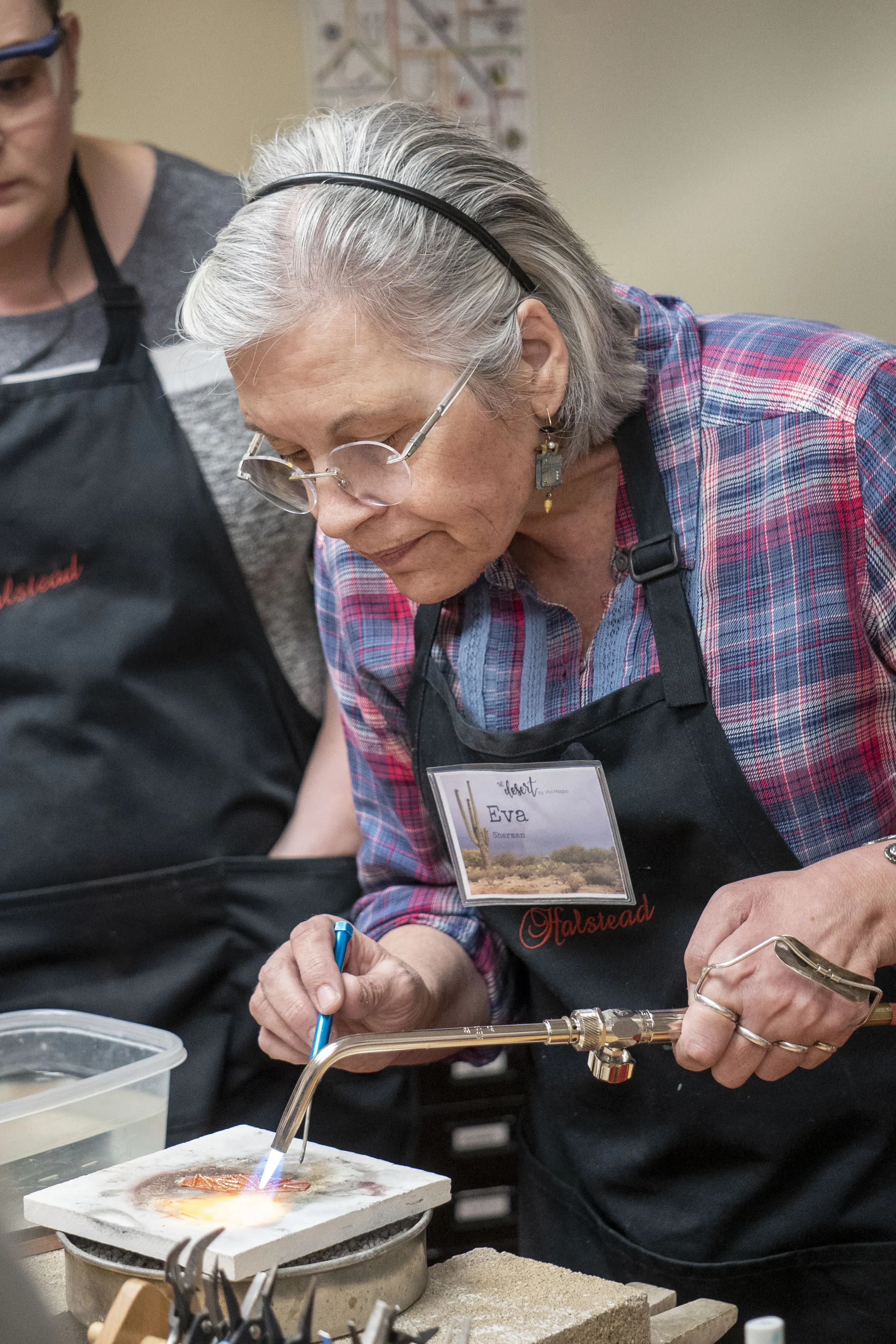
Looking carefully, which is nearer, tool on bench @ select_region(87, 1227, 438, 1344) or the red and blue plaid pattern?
tool on bench @ select_region(87, 1227, 438, 1344)

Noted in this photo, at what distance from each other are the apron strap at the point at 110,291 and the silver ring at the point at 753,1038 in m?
1.19

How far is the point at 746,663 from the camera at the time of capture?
1.36 meters

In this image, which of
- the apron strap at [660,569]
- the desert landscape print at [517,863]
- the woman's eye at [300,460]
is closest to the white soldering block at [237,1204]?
the desert landscape print at [517,863]

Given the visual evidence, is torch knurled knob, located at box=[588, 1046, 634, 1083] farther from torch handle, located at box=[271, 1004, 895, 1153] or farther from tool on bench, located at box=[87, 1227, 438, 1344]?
tool on bench, located at box=[87, 1227, 438, 1344]

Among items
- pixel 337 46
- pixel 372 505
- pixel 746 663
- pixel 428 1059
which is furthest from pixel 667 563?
pixel 337 46

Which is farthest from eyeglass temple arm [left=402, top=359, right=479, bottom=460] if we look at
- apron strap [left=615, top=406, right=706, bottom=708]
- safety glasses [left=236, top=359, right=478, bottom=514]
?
apron strap [left=615, top=406, right=706, bottom=708]

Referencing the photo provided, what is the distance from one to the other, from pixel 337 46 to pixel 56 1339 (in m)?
2.73

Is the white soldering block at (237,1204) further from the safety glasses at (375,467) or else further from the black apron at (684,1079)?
the safety glasses at (375,467)

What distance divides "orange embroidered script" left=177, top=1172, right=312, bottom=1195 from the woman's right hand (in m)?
0.28

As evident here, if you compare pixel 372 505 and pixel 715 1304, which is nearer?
pixel 715 1304

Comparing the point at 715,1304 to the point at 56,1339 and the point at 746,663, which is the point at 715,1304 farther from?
the point at 56,1339

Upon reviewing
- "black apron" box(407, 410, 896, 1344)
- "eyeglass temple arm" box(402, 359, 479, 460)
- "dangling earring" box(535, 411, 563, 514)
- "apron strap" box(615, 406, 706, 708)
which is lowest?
"black apron" box(407, 410, 896, 1344)

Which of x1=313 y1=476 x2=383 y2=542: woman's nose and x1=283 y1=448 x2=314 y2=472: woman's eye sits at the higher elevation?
x1=283 y1=448 x2=314 y2=472: woman's eye

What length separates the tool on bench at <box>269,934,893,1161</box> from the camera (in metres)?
1.14
